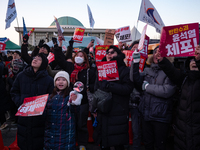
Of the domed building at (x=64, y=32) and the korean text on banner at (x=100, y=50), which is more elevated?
the domed building at (x=64, y=32)

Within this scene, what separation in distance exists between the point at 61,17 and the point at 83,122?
5456 centimetres

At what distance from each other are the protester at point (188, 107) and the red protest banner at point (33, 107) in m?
1.73

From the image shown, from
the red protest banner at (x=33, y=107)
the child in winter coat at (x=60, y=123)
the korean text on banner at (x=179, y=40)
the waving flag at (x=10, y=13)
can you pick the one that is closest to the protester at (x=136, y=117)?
the korean text on banner at (x=179, y=40)

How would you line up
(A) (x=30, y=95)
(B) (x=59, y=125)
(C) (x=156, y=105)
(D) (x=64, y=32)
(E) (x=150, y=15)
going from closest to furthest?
(B) (x=59, y=125) → (A) (x=30, y=95) → (C) (x=156, y=105) → (E) (x=150, y=15) → (D) (x=64, y=32)

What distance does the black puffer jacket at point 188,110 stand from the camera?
85.8 inches

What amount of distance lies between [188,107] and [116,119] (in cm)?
108

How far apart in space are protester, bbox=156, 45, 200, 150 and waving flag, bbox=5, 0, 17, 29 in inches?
211

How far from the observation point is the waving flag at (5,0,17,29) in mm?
5281

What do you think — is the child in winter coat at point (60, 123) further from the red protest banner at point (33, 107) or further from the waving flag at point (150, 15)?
the waving flag at point (150, 15)

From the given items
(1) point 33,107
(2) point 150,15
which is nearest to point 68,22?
(2) point 150,15

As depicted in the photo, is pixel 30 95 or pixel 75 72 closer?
pixel 30 95

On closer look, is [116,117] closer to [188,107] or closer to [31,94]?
[188,107]

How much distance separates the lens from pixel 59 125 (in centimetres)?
212

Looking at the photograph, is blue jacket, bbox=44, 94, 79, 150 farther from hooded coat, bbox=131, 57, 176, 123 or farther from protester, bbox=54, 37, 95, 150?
hooded coat, bbox=131, 57, 176, 123
